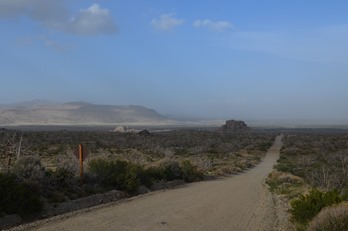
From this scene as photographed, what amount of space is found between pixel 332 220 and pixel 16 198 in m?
9.66

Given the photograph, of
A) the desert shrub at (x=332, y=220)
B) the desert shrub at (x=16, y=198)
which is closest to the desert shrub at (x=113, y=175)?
the desert shrub at (x=16, y=198)

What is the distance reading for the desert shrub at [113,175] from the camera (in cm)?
2197

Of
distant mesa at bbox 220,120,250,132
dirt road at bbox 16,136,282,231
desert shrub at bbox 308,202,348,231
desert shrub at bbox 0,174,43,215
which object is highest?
distant mesa at bbox 220,120,250,132

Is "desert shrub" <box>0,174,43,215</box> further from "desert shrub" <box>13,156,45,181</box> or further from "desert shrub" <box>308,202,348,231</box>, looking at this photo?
"desert shrub" <box>308,202,348,231</box>

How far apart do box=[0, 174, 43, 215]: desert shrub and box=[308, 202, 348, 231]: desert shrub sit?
9025 mm

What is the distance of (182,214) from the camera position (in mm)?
16391

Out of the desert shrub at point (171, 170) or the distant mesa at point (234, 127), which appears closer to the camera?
the desert shrub at point (171, 170)

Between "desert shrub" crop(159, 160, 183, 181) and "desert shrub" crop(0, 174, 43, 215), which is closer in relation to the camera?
"desert shrub" crop(0, 174, 43, 215)

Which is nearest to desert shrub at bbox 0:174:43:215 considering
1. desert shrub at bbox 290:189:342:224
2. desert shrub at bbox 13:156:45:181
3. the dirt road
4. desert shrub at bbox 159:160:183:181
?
the dirt road

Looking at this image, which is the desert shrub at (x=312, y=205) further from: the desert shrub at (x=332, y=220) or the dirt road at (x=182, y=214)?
the desert shrub at (x=332, y=220)

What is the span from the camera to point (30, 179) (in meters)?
17.7

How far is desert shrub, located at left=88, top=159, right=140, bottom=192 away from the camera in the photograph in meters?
22.0

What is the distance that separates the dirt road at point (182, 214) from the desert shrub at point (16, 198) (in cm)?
139

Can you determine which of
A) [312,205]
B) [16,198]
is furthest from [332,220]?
[16,198]
